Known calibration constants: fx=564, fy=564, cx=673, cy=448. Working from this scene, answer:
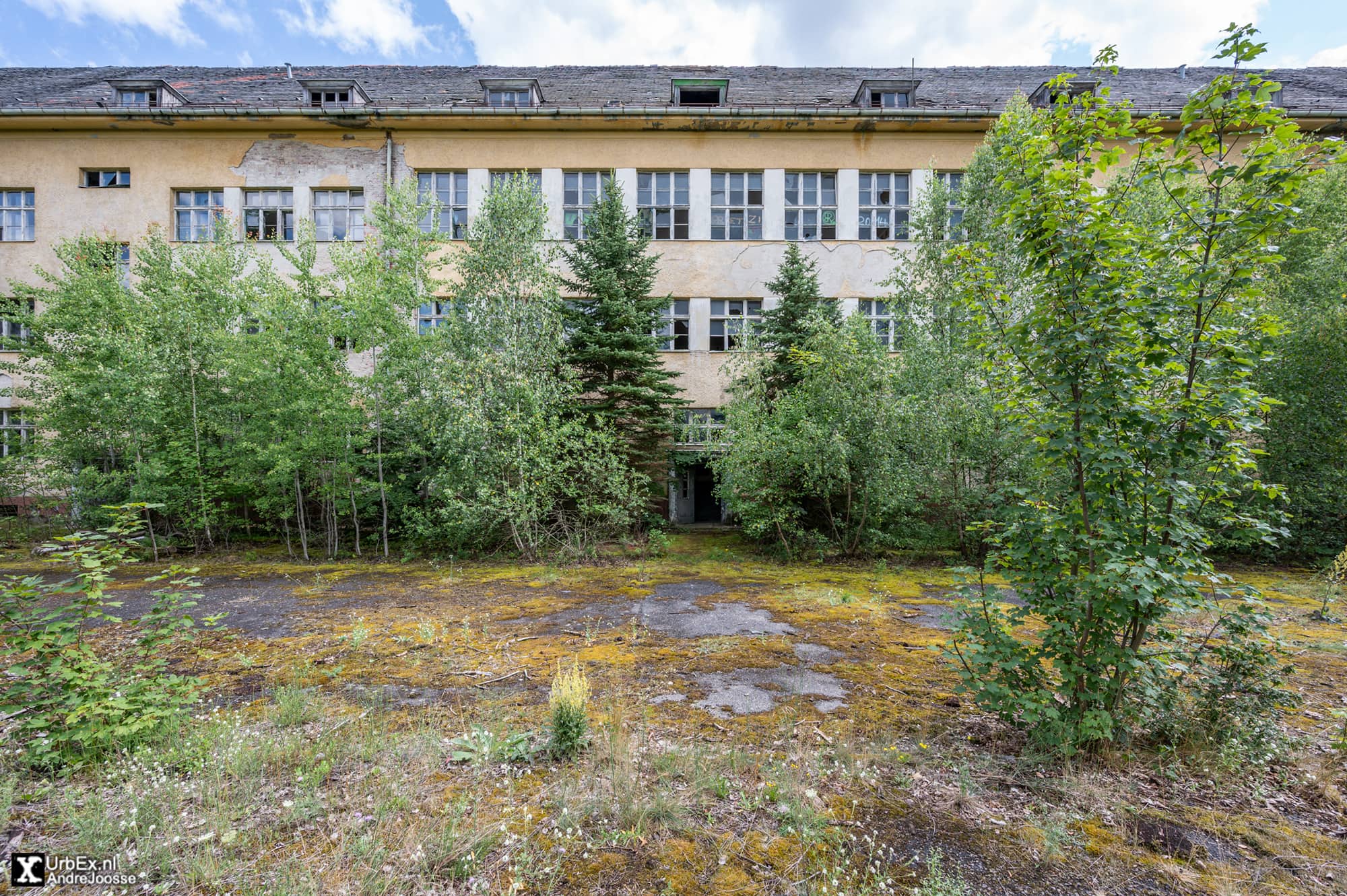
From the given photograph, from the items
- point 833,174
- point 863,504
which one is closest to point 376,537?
point 863,504

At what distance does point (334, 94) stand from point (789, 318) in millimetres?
17563

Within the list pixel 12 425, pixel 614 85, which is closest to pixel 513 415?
pixel 614 85

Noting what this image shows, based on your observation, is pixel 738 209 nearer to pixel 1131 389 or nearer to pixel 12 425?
pixel 1131 389

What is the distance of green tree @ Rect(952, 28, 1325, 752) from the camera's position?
295 centimetres

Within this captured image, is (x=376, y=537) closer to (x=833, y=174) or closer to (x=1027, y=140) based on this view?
(x=1027, y=140)

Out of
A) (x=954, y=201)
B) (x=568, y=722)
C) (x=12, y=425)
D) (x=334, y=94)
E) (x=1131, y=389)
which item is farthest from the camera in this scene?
(x=334, y=94)

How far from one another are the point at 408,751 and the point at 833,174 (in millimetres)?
19336

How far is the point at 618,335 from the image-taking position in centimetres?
1288

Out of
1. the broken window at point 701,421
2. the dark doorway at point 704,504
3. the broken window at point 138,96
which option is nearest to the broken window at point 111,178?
the broken window at point 138,96

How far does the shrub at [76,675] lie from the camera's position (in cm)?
305

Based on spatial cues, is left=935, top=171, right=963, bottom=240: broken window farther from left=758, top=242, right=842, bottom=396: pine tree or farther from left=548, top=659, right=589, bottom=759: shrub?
left=548, top=659, right=589, bottom=759: shrub

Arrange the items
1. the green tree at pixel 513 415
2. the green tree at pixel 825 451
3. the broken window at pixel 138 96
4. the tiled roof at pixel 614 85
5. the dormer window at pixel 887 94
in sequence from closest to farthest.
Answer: the green tree at pixel 825 451, the green tree at pixel 513 415, the dormer window at pixel 887 94, the broken window at pixel 138 96, the tiled roof at pixel 614 85

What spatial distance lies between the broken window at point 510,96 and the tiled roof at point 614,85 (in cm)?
48

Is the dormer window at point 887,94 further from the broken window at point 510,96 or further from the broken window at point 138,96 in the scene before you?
the broken window at point 138,96
